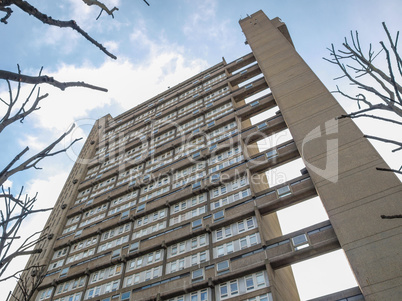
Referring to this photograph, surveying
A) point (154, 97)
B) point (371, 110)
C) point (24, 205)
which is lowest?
point (24, 205)

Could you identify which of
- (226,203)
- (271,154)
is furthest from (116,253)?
(271,154)

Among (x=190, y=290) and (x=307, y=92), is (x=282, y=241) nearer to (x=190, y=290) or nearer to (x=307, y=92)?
(x=190, y=290)

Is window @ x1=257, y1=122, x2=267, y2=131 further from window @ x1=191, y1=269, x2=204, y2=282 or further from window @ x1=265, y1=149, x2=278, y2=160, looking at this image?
window @ x1=191, y1=269, x2=204, y2=282

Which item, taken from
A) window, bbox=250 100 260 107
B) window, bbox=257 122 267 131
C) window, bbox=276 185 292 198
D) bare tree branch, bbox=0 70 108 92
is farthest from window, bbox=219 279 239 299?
window, bbox=250 100 260 107

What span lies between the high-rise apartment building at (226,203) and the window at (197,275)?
0.27 ft

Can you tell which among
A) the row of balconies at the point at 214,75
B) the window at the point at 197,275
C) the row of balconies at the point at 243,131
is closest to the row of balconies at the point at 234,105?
the row of balconies at the point at 243,131

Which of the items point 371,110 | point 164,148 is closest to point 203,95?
point 164,148

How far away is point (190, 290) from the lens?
22.4 m

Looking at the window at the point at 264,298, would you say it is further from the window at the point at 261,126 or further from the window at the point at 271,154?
the window at the point at 261,126

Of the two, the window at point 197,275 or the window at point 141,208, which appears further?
the window at point 141,208

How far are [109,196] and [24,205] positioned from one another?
106 ft

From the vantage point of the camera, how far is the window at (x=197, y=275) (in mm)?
22719

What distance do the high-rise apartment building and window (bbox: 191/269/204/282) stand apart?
8 cm

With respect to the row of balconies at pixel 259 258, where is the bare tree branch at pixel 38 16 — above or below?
below
